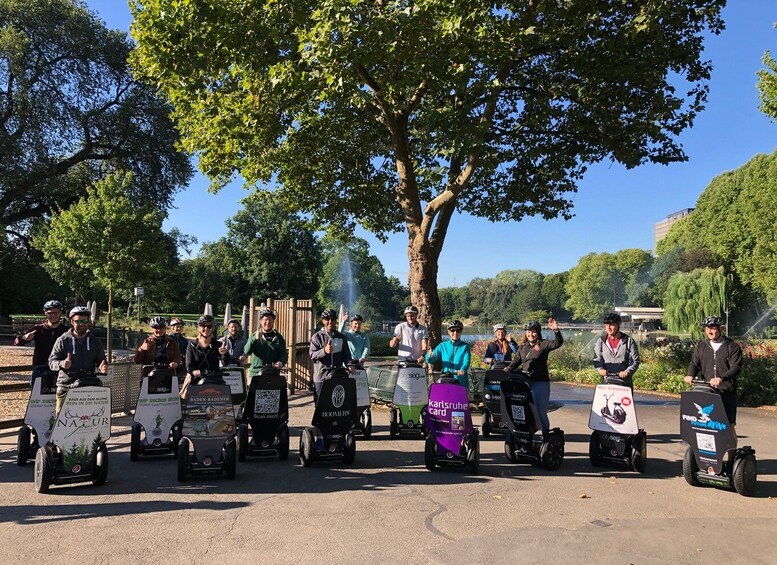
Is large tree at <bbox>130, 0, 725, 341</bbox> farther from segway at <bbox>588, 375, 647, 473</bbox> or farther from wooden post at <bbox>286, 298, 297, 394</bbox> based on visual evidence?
segway at <bbox>588, 375, 647, 473</bbox>

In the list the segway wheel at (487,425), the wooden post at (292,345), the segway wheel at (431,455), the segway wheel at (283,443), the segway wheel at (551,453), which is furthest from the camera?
the wooden post at (292,345)

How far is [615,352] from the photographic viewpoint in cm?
797

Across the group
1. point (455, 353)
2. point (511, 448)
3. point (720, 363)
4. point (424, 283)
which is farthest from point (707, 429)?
point (424, 283)

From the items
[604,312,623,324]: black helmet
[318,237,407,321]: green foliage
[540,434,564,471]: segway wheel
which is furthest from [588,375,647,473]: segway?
[318,237,407,321]: green foliage

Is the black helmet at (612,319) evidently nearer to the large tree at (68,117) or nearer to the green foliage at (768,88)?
the green foliage at (768,88)

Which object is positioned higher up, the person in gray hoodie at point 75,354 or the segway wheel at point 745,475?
the person in gray hoodie at point 75,354

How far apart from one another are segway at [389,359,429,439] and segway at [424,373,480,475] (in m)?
1.72

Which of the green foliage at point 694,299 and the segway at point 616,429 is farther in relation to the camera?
the green foliage at point 694,299

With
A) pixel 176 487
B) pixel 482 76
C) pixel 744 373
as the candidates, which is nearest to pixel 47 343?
pixel 176 487

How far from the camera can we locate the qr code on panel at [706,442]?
6.73 meters

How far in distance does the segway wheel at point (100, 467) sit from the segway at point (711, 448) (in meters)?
6.55

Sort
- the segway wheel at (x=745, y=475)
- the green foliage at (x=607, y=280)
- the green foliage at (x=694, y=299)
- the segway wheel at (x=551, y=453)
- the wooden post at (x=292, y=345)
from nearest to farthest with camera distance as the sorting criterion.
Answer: the segway wheel at (x=745, y=475) → the segway wheel at (x=551, y=453) → the wooden post at (x=292, y=345) → the green foliage at (x=694, y=299) → the green foliage at (x=607, y=280)

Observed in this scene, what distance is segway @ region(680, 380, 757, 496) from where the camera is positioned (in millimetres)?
6566

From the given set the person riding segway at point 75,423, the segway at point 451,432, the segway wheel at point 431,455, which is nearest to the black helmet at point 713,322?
the segway at point 451,432
